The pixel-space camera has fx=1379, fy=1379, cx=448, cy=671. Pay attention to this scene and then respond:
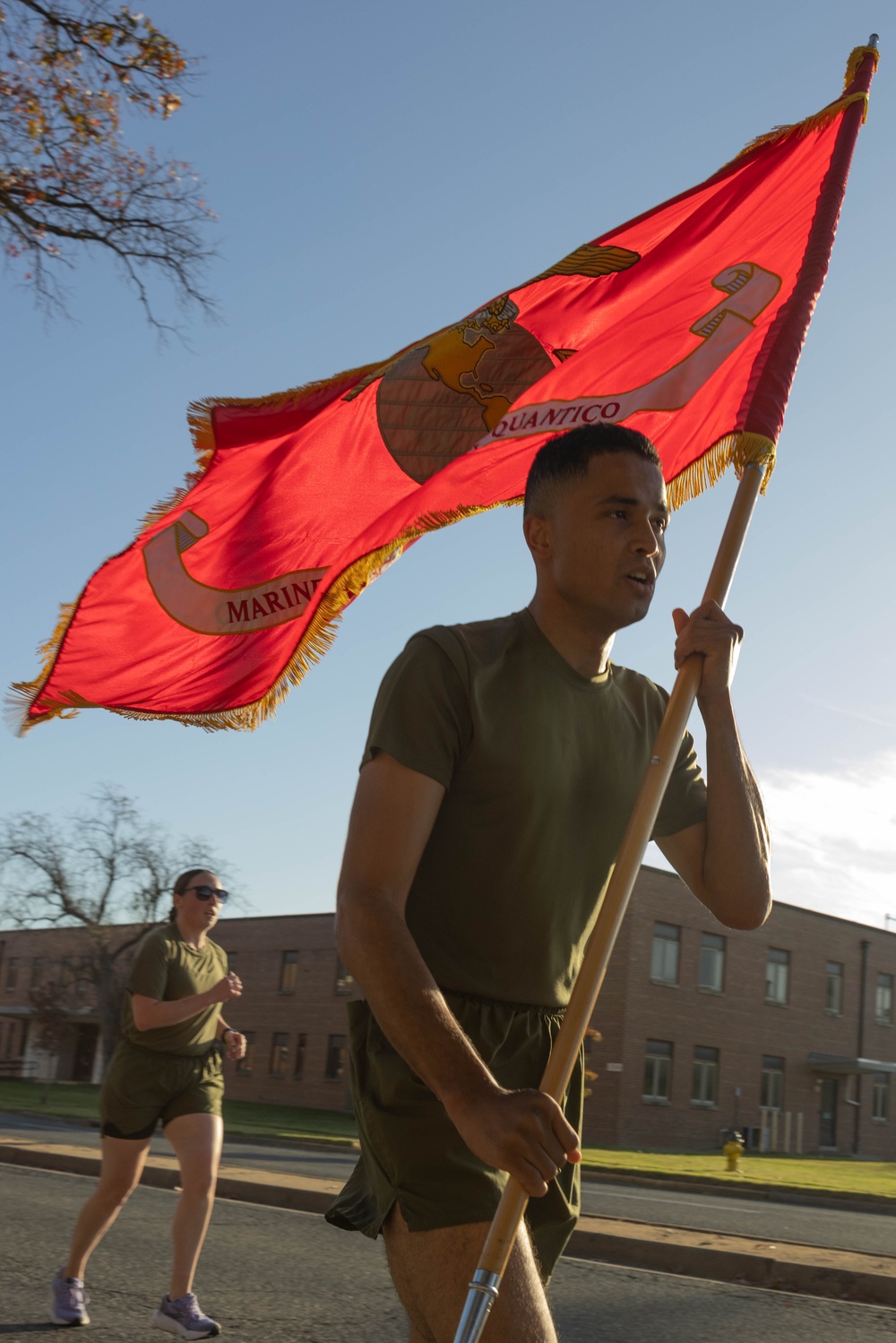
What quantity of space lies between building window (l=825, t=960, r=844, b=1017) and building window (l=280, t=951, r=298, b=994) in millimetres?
19539

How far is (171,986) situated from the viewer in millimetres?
6285

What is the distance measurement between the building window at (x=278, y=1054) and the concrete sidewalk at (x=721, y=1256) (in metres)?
42.0

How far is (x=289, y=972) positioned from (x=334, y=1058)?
4327mm

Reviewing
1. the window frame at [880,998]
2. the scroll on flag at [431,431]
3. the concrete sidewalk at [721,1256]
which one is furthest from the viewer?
the window frame at [880,998]

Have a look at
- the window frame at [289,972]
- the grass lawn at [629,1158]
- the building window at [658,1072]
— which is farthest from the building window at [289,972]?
the building window at [658,1072]

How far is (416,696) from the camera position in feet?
8.30

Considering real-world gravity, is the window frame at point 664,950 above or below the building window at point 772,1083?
above

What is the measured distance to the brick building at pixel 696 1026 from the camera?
41.1 meters

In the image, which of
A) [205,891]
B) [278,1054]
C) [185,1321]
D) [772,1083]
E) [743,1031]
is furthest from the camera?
[278,1054]

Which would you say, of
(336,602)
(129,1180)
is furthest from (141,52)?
(129,1180)

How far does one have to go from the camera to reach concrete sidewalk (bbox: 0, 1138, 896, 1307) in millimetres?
7285

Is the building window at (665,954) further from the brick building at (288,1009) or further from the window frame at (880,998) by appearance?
the window frame at (880,998)

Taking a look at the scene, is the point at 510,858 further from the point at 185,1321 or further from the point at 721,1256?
the point at 721,1256

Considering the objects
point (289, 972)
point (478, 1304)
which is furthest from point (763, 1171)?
point (478, 1304)
